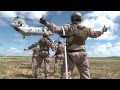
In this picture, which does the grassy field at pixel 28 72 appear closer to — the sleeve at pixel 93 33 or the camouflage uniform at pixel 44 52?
the camouflage uniform at pixel 44 52

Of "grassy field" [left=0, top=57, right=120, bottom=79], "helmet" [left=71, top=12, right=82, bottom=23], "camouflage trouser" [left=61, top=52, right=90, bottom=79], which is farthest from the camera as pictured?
"grassy field" [left=0, top=57, right=120, bottom=79]

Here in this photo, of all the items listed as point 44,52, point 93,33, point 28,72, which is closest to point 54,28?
point 93,33

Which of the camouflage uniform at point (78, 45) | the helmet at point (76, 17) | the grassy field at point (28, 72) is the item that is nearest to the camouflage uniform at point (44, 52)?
the grassy field at point (28, 72)

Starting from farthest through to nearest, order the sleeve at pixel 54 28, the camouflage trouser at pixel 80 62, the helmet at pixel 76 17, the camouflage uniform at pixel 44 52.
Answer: the camouflage uniform at pixel 44 52 < the camouflage trouser at pixel 80 62 < the helmet at pixel 76 17 < the sleeve at pixel 54 28

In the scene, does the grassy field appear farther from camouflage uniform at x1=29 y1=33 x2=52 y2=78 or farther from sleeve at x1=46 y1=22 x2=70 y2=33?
sleeve at x1=46 y1=22 x2=70 y2=33

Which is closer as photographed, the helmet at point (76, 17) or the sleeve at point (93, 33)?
the helmet at point (76, 17)

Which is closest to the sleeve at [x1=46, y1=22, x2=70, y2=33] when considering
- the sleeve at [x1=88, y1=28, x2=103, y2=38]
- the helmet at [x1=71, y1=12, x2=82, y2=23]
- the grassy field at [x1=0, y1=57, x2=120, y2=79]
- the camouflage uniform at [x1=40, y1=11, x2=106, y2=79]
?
the camouflage uniform at [x1=40, y1=11, x2=106, y2=79]

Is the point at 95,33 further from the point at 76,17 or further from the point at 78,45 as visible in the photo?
the point at 76,17

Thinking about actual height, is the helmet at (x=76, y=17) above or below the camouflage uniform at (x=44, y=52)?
above

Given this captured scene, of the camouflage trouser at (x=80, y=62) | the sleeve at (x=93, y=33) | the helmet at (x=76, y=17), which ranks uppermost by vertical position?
the helmet at (x=76, y=17)

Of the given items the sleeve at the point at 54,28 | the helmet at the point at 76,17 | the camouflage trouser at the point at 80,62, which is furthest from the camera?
the camouflage trouser at the point at 80,62

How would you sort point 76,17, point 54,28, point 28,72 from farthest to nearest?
point 28,72 → point 76,17 → point 54,28
